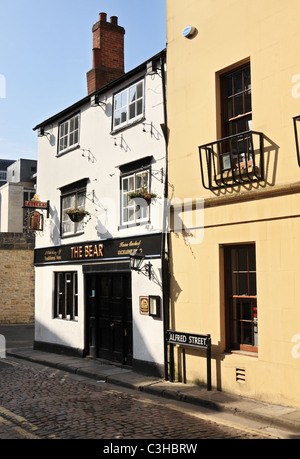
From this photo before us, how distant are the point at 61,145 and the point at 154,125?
5.75 meters

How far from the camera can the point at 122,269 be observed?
1282cm

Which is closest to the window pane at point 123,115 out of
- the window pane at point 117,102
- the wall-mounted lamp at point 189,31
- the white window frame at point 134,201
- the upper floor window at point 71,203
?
the window pane at point 117,102

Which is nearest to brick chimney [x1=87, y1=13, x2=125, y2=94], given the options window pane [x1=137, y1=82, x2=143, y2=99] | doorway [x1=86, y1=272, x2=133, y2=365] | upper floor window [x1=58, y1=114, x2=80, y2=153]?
upper floor window [x1=58, y1=114, x2=80, y2=153]

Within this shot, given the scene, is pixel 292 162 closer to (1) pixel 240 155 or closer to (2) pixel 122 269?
(1) pixel 240 155

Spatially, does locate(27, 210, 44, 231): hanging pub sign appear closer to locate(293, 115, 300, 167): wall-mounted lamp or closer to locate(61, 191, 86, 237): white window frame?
locate(61, 191, 86, 237): white window frame

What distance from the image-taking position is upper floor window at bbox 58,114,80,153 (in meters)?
15.9

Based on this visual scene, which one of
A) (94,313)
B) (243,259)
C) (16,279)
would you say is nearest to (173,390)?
(243,259)

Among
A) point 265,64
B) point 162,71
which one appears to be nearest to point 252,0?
point 265,64

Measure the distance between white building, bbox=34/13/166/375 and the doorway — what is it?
3cm

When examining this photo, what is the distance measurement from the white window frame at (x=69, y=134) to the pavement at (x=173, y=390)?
6.89 m

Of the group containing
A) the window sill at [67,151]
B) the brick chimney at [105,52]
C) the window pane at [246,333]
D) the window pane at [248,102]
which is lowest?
the window pane at [246,333]

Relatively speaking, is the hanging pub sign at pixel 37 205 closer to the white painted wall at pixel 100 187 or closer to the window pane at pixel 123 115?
the white painted wall at pixel 100 187

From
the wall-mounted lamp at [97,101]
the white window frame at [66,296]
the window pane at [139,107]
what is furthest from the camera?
the white window frame at [66,296]

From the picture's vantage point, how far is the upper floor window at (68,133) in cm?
1592
